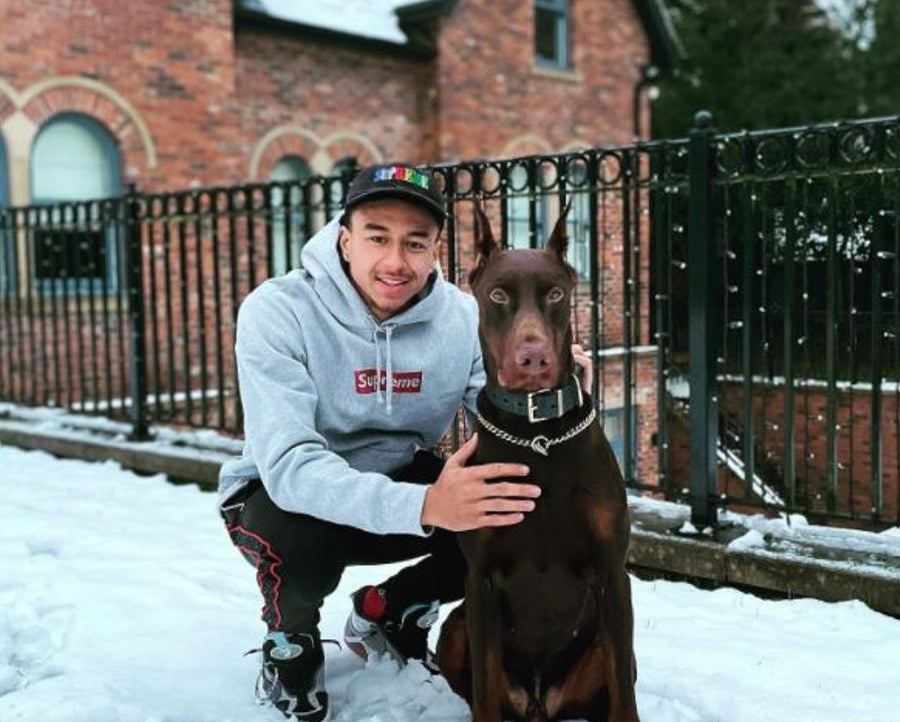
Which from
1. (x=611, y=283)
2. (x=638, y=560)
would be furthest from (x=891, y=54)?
(x=638, y=560)

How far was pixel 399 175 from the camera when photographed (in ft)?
9.68

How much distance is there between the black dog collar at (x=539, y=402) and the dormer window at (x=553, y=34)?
606 inches

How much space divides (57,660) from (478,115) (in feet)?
43.4

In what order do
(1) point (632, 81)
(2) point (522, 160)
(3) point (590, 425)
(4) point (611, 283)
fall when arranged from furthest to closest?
(1) point (632, 81), (4) point (611, 283), (2) point (522, 160), (3) point (590, 425)

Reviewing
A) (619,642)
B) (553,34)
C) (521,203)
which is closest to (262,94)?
(553,34)

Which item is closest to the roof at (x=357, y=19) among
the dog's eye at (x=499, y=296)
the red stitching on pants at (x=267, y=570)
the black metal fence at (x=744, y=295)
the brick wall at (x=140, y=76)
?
the brick wall at (x=140, y=76)

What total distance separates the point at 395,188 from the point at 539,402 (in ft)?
2.57

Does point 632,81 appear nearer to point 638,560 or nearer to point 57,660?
point 638,560

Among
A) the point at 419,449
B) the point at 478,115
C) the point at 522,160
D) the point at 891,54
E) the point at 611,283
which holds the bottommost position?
the point at 419,449

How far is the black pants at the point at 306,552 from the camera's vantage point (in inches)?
120

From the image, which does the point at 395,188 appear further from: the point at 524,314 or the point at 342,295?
the point at 524,314

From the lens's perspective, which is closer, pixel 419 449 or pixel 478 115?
pixel 419 449

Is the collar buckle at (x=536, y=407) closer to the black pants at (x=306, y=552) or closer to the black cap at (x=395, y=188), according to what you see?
the black cap at (x=395, y=188)

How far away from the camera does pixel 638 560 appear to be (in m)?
4.77
